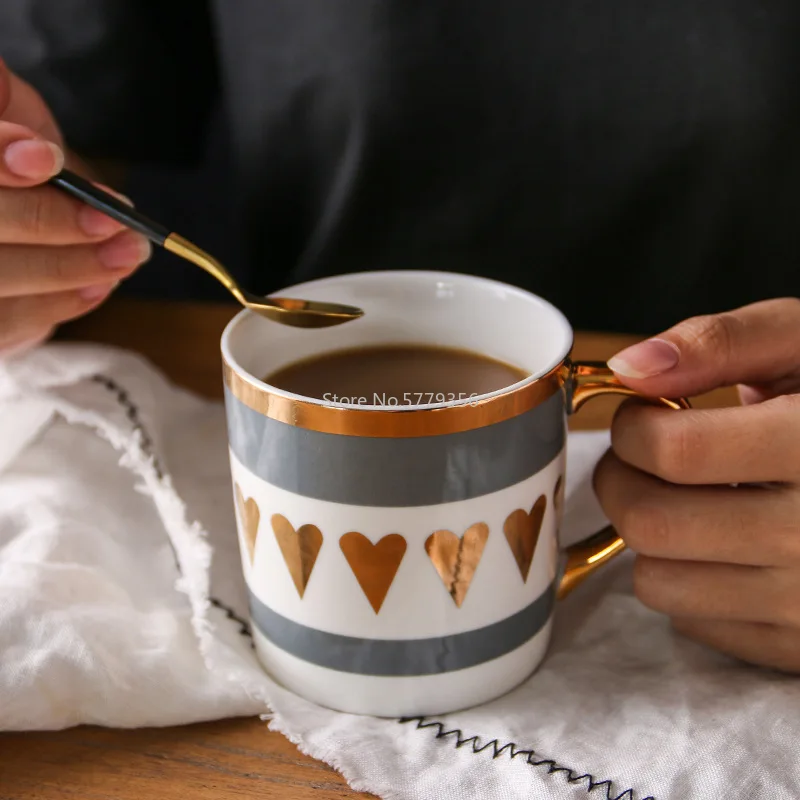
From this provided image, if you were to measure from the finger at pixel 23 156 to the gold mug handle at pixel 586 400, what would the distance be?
26cm

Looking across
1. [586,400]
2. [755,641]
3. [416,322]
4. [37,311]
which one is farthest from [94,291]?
[755,641]

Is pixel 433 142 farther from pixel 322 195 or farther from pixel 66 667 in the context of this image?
pixel 66 667

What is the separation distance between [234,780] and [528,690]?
0.14 meters

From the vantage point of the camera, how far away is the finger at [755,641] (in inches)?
17.6

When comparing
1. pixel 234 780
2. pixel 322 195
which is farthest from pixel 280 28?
pixel 234 780

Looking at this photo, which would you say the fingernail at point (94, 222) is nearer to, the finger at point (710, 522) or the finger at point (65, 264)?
the finger at point (65, 264)

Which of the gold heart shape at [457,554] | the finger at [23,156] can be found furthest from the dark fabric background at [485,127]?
the gold heart shape at [457,554]

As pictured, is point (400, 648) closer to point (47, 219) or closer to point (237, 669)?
point (237, 669)

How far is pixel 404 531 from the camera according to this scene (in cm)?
39

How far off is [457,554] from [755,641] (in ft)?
0.52

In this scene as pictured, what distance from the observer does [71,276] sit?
0.52 m

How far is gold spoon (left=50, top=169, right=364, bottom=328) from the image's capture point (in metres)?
0.48

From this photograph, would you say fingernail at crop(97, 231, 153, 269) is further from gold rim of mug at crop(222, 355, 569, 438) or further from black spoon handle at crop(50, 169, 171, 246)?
gold rim of mug at crop(222, 355, 569, 438)

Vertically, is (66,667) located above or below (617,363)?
below
